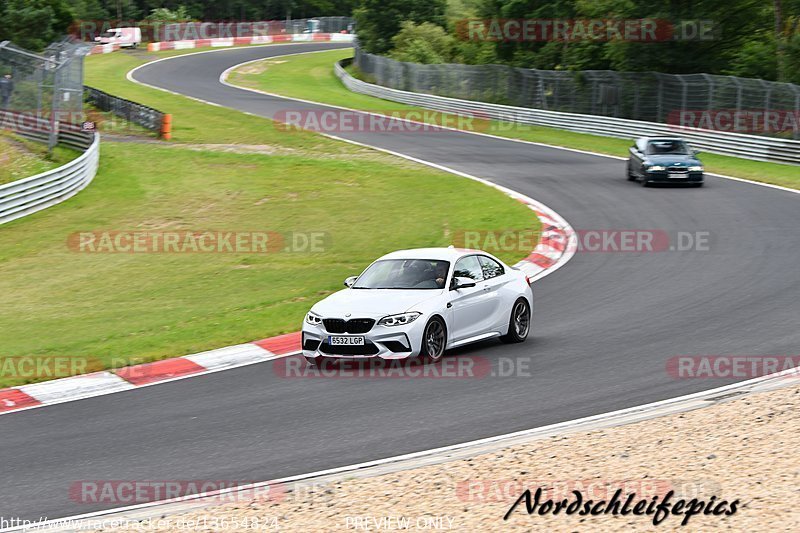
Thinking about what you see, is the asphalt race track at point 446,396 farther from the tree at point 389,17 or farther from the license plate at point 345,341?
the tree at point 389,17

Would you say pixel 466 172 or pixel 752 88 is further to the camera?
pixel 752 88

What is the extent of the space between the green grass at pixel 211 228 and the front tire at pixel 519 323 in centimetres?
328

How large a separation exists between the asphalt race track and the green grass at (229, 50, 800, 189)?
12.1m

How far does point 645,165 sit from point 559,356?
17754 millimetres

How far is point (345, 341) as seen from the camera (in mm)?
12852

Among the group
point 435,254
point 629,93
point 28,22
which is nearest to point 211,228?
point 435,254

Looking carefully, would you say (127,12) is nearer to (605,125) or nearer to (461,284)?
(605,125)

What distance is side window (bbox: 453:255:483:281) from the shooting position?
46.2ft

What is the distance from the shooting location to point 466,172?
109 feet

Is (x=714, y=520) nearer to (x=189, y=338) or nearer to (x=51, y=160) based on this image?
(x=189, y=338)

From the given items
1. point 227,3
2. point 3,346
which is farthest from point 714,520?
point 227,3

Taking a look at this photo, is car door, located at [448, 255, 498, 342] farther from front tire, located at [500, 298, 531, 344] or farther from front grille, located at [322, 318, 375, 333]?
front grille, located at [322, 318, 375, 333]

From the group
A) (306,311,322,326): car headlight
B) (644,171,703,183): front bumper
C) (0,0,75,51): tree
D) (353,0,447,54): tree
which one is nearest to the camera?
(306,311,322,326): car headlight

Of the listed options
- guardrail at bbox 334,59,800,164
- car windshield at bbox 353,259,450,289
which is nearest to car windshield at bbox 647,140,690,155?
guardrail at bbox 334,59,800,164
